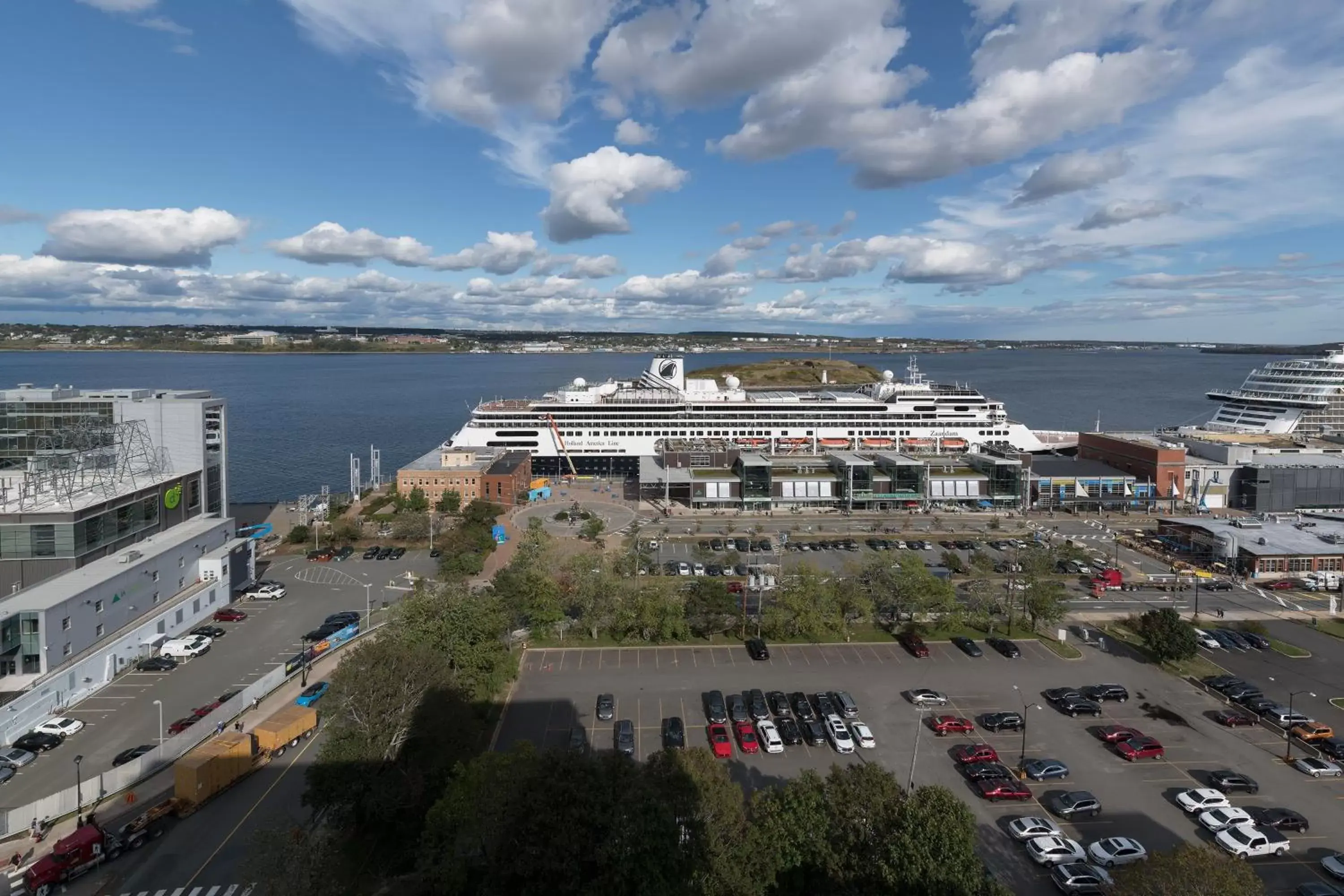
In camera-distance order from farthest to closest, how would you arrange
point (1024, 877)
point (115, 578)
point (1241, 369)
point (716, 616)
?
point (1241, 369)
point (716, 616)
point (115, 578)
point (1024, 877)

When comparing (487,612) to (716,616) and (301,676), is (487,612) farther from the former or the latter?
(716,616)

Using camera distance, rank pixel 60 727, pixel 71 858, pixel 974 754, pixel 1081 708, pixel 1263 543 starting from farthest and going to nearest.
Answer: pixel 1263 543
pixel 1081 708
pixel 60 727
pixel 974 754
pixel 71 858

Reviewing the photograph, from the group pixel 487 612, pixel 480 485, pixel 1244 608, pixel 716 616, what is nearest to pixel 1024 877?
pixel 716 616

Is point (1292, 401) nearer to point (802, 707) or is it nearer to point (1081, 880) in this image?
point (802, 707)

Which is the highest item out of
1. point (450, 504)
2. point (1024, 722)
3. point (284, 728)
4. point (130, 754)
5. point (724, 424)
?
point (724, 424)

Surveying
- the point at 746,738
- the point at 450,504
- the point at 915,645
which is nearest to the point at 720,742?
the point at 746,738

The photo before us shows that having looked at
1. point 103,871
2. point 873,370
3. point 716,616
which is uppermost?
point 873,370

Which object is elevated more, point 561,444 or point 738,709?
point 561,444
